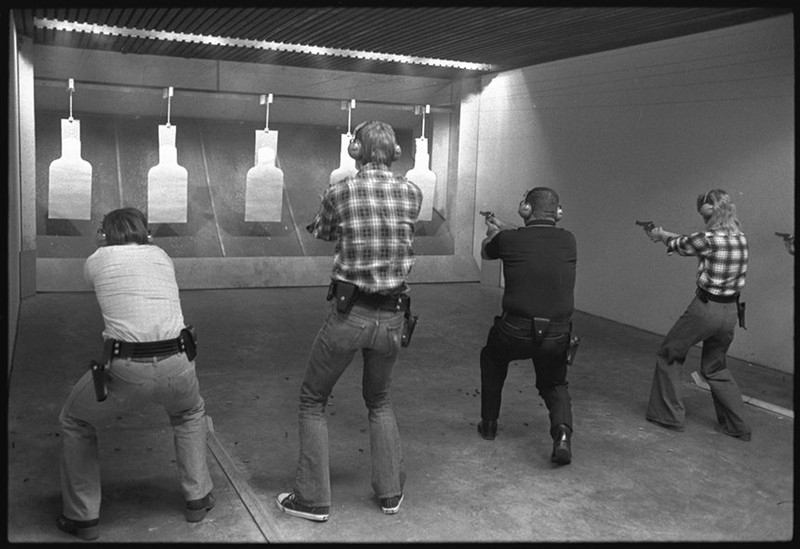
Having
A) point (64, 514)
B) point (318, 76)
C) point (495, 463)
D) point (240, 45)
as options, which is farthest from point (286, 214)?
point (64, 514)

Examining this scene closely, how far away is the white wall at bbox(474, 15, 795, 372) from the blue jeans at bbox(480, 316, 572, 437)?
9.10ft

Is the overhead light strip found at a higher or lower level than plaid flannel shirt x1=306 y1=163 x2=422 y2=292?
higher

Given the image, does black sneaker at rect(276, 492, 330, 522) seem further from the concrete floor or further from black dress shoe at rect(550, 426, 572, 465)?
black dress shoe at rect(550, 426, 572, 465)

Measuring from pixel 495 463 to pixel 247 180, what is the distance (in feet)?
20.0

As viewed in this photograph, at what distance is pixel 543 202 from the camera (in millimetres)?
3977

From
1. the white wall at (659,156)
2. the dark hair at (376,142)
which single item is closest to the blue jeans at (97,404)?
the dark hair at (376,142)

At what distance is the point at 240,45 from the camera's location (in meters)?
7.84

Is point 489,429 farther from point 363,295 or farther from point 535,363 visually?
point 363,295

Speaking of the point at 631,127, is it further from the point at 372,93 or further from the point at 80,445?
the point at 80,445

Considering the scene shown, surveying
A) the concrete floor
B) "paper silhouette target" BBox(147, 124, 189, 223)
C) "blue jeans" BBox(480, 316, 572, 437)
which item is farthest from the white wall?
"paper silhouette target" BBox(147, 124, 189, 223)

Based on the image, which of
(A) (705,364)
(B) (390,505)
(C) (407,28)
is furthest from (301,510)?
(C) (407,28)

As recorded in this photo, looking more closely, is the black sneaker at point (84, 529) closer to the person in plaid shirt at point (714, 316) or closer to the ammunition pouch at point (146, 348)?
the ammunition pouch at point (146, 348)

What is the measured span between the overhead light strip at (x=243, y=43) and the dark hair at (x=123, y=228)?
4.65 m

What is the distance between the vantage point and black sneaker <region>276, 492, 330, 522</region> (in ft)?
10.8
